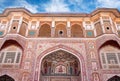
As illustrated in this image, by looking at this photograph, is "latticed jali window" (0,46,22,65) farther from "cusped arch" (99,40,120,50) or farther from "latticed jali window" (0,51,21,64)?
"cusped arch" (99,40,120,50)

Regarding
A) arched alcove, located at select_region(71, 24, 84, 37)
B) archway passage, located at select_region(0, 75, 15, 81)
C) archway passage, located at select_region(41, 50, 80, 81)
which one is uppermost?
arched alcove, located at select_region(71, 24, 84, 37)

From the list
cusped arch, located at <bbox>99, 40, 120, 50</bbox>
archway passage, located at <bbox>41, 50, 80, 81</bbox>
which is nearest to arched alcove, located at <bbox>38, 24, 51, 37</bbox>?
archway passage, located at <bbox>41, 50, 80, 81</bbox>

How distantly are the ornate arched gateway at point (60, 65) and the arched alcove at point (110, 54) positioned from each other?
5.11ft

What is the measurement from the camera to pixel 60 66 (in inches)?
542

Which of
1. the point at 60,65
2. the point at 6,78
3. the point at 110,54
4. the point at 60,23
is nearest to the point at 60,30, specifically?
the point at 60,23

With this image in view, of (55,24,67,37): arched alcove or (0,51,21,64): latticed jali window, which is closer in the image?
(0,51,21,64): latticed jali window

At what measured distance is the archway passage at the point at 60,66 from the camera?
517 inches

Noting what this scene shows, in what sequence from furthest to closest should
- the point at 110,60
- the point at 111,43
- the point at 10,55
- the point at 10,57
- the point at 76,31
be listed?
the point at 76,31, the point at 111,43, the point at 10,55, the point at 10,57, the point at 110,60

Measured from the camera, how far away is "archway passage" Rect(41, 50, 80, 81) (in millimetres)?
13133

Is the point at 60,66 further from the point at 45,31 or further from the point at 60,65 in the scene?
the point at 45,31

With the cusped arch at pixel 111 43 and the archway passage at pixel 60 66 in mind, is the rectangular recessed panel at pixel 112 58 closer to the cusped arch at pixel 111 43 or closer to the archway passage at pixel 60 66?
the cusped arch at pixel 111 43

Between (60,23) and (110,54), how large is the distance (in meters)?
4.80

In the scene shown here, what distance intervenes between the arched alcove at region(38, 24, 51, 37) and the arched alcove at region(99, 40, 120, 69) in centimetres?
434

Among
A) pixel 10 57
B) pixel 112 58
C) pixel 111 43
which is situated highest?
pixel 111 43
